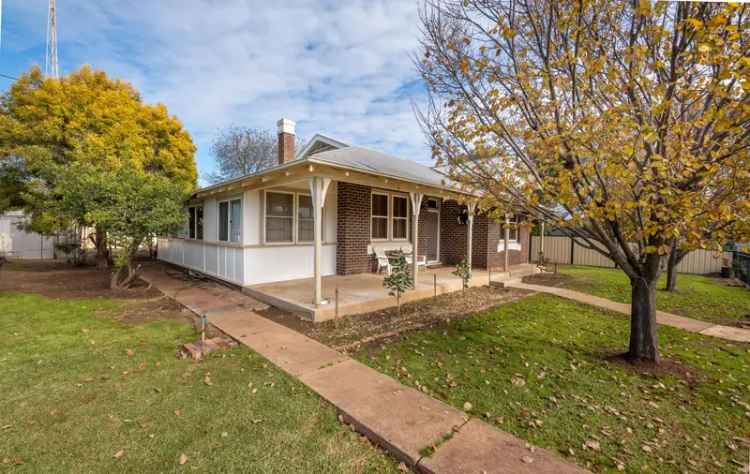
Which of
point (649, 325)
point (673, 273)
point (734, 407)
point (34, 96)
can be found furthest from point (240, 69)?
point (673, 273)

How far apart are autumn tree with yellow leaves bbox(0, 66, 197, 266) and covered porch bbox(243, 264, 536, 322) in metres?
4.47

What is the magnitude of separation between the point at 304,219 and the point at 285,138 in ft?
13.2

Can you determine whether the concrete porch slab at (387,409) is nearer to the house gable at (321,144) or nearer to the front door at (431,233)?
the front door at (431,233)

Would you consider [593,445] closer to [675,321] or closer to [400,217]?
[675,321]

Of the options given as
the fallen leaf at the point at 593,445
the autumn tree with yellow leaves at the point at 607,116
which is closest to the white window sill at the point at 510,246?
the autumn tree with yellow leaves at the point at 607,116

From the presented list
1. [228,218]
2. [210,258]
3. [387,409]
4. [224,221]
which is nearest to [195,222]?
[210,258]

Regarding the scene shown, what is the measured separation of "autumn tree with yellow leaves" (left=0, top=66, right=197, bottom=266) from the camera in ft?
33.0

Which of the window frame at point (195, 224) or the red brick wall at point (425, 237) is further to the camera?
the window frame at point (195, 224)

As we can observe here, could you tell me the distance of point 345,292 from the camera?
7.23 meters

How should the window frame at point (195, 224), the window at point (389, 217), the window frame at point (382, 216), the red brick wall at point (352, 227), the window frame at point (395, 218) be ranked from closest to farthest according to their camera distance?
the red brick wall at point (352, 227) < the window frame at point (382, 216) < the window at point (389, 217) < the window frame at point (395, 218) < the window frame at point (195, 224)

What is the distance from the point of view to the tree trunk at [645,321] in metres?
4.12

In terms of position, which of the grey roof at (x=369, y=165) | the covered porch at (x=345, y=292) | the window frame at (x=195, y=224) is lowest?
the covered porch at (x=345, y=292)

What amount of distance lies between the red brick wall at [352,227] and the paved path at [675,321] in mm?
5016

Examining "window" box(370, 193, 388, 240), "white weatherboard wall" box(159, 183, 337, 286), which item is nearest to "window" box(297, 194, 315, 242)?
"white weatherboard wall" box(159, 183, 337, 286)
